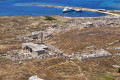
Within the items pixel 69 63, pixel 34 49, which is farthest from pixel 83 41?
pixel 69 63

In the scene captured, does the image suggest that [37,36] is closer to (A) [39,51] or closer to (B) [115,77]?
(A) [39,51]

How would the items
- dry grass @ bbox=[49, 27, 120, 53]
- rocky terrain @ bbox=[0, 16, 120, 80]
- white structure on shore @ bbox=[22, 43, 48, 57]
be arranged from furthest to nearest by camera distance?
dry grass @ bbox=[49, 27, 120, 53] < white structure on shore @ bbox=[22, 43, 48, 57] < rocky terrain @ bbox=[0, 16, 120, 80]

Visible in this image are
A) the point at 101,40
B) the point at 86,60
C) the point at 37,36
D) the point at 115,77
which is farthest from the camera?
the point at 37,36

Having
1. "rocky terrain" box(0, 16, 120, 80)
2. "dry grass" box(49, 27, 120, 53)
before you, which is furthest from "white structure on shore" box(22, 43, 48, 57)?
"dry grass" box(49, 27, 120, 53)

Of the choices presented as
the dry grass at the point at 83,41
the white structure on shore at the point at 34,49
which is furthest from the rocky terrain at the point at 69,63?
the white structure on shore at the point at 34,49

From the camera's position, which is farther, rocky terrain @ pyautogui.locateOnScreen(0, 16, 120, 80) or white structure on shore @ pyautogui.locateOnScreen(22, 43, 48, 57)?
white structure on shore @ pyautogui.locateOnScreen(22, 43, 48, 57)

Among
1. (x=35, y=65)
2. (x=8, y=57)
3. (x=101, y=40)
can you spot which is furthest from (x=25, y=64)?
(x=101, y=40)

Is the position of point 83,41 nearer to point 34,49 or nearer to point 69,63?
point 34,49

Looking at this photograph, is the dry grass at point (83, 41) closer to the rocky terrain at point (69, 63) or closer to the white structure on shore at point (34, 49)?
the rocky terrain at point (69, 63)

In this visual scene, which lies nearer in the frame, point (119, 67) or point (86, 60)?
point (119, 67)

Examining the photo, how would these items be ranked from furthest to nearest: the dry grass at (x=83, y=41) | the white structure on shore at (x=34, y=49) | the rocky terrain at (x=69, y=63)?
1. the dry grass at (x=83, y=41)
2. the white structure on shore at (x=34, y=49)
3. the rocky terrain at (x=69, y=63)

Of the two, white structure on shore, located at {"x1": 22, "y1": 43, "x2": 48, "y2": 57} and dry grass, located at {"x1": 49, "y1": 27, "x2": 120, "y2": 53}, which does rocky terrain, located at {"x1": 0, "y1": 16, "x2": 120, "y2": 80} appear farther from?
white structure on shore, located at {"x1": 22, "y1": 43, "x2": 48, "y2": 57}
